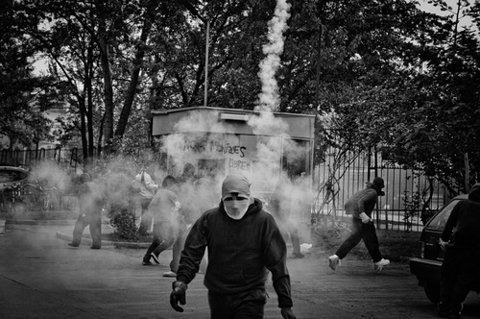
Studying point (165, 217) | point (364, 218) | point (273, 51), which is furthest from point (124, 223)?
point (364, 218)

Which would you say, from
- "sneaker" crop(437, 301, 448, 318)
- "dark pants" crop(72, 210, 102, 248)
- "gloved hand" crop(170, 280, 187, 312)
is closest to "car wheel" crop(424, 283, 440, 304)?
"sneaker" crop(437, 301, 448, 318)

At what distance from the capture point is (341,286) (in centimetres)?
1198

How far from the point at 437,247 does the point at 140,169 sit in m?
11.9

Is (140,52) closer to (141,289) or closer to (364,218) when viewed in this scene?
(364,218)

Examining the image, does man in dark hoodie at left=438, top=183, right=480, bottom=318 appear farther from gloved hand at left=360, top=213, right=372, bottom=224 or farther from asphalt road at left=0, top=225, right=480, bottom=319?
gloved hand at left=360, top=213, right=372, bottom=224

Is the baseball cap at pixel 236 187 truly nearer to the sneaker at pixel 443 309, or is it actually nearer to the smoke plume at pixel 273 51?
the sneaker at pixel 443 309

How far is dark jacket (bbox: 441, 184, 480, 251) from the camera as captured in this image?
906 cm

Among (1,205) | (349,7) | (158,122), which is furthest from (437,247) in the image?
(1,205)

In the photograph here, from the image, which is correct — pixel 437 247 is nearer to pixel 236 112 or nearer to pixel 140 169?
pixel 236 112

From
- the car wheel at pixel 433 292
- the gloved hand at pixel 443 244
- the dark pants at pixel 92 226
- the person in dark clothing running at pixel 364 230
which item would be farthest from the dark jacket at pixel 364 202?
the dark pants at pixel 92 226

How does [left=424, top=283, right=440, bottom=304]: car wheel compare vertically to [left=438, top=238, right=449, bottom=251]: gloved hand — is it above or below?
below

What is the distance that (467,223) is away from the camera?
357 inches

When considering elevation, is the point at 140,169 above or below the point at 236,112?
below

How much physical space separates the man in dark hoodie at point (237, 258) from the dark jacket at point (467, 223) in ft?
13.4
